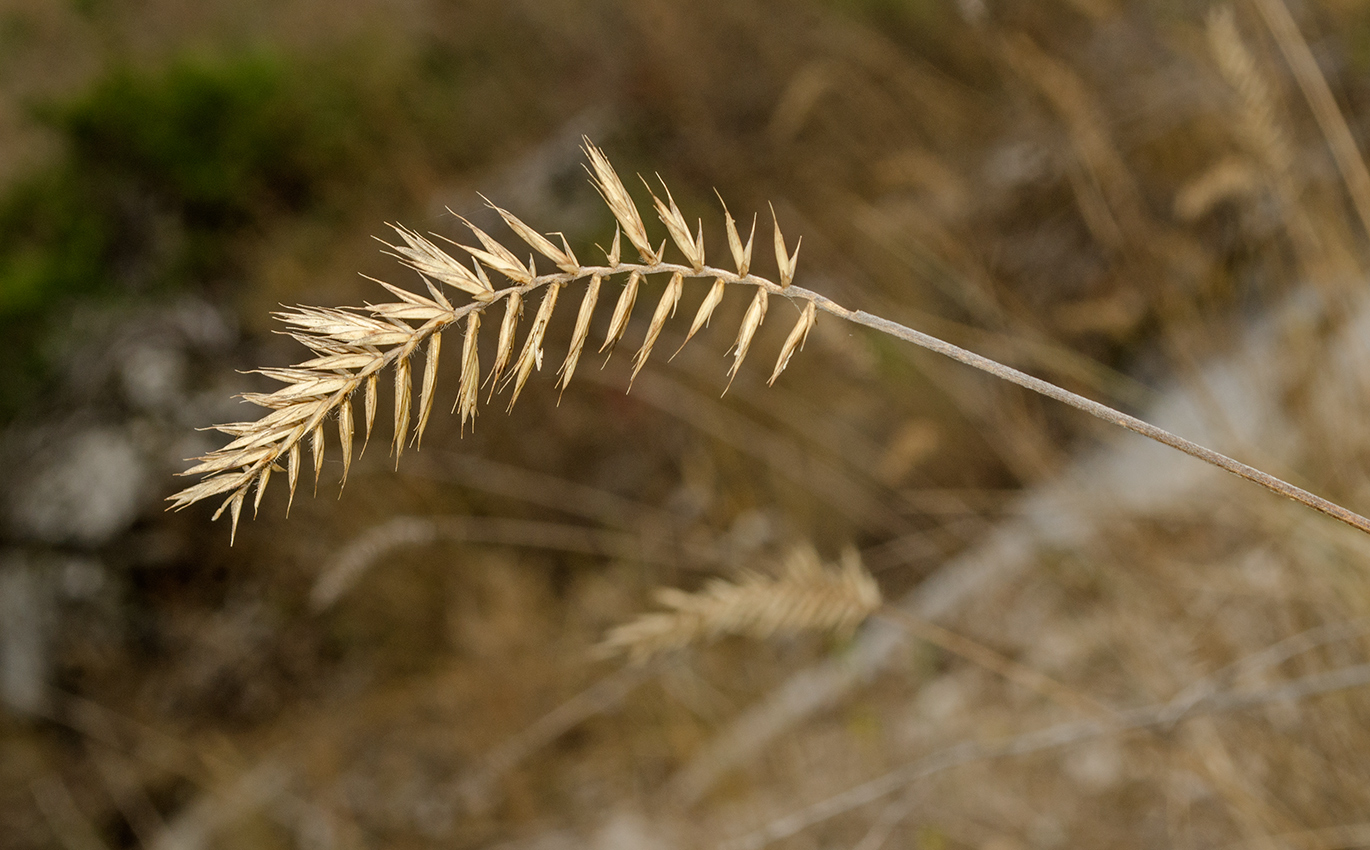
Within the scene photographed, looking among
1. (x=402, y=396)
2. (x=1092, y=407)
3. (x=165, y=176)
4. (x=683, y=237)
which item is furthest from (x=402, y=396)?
Answer: (x=165, y=176)

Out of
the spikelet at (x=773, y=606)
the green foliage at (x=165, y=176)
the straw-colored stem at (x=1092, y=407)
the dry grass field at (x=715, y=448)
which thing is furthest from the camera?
the green foliage at (x=165, y=176)

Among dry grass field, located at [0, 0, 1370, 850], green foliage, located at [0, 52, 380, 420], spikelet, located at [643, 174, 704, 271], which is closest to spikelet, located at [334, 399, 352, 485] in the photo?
spikelet, located at [643, 174, 704, 271]

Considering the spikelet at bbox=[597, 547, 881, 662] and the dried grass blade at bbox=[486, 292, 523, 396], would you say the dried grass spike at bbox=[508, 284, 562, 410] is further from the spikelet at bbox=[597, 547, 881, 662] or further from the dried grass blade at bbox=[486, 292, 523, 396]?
the spikelet at bbox=[597, 547, 881, 662]

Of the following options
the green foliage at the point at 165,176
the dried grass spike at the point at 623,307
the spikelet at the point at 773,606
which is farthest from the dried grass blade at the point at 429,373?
the green foliage at the point at 165,176

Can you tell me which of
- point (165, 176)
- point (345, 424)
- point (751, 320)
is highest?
point (165, 176)

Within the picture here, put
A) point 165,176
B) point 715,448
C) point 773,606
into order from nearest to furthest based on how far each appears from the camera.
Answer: point 773,606
point 715,448
point 165,176

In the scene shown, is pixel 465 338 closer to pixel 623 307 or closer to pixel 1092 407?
pixel 623 307

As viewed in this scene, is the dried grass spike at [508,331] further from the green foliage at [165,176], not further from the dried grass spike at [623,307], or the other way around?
the green foliage at [165,176]
